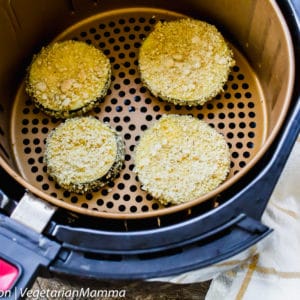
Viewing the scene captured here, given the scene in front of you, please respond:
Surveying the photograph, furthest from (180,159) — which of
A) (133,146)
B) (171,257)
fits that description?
(171,257)

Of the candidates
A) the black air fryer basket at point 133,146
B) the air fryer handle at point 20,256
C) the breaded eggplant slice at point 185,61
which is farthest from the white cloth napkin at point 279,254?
the air fryer handle at point 20,256

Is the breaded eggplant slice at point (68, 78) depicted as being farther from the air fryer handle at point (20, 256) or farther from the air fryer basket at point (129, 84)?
the air fryer handle at point (20, 256)

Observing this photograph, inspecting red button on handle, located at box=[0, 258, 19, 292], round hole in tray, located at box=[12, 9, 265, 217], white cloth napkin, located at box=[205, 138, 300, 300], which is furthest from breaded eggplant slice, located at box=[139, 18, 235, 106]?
red button on handle, located at box=[0, 258, 19, 292]

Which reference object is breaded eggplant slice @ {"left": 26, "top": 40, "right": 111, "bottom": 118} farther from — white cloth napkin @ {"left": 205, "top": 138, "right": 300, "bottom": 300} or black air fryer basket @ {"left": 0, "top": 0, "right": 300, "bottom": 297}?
white cloth napkin @ {"left": 205, "top": 138, "right": 300, "bottom": 300}

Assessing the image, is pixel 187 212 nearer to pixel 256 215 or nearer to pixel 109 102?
pixel 256 215

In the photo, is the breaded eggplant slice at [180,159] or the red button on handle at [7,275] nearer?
the red button on handle at [7,275]

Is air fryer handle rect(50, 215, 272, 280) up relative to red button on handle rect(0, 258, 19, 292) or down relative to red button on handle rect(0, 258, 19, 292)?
up

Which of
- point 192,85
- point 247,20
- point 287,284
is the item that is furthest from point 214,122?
point 287,284
